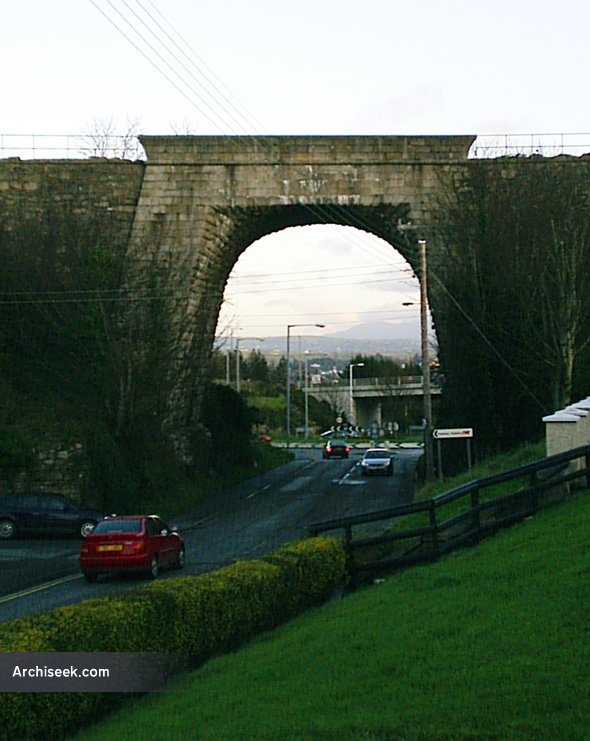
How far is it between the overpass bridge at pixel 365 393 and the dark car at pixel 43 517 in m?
73.9

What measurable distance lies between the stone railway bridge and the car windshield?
1769cm

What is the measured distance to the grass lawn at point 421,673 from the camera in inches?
264

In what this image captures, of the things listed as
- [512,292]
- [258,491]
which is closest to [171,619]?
[512,292]

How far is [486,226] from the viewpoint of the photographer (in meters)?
38.9

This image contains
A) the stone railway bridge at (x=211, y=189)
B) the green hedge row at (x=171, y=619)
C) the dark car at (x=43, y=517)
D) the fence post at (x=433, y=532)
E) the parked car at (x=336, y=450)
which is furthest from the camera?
the parked car at (x=336, y=450)

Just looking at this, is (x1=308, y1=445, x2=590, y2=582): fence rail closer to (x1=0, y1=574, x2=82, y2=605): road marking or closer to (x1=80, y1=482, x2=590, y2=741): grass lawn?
(x1=80, y1=482, x2=590, y2=741): grass lawn

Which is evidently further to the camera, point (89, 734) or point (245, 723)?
point (89, 734)

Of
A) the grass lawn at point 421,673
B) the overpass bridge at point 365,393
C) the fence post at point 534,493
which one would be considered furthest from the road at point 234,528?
the overpass bridge at point 365,393

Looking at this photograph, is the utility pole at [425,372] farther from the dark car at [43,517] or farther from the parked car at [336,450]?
the parked car at [336,450]

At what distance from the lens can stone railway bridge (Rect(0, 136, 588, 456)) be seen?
39.5m

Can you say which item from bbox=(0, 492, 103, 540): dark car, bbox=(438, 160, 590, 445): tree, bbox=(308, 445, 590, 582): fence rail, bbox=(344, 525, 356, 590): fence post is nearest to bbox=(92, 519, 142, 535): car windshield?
bbox=(308, 445, 590, 582): fence rail

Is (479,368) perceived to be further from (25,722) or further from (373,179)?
(25,722)

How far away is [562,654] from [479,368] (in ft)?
105

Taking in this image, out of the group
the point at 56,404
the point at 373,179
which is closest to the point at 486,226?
the point at 373,179
